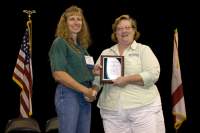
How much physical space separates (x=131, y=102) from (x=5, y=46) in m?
2.72

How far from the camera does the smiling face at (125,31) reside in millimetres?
2959

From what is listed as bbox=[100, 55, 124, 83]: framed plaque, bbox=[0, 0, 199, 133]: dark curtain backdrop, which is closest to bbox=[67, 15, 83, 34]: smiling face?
bbox=[100, 55, 124, 83]: framed plaque

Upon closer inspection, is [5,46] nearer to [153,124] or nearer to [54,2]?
[54,2]

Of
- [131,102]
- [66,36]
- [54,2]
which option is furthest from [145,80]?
[54,2]

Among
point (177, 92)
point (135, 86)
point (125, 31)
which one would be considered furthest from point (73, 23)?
point (177, 92)

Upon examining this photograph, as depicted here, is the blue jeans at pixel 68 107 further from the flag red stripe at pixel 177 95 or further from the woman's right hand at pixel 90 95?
the flag red stripe at pixel 177 95

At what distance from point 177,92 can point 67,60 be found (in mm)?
2568

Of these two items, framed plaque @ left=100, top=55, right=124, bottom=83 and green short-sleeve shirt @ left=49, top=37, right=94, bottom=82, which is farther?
framed plaque @ left=100, top=55, right=124, bottom=83

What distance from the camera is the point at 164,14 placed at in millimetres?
5371

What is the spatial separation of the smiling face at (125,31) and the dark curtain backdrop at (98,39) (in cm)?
231

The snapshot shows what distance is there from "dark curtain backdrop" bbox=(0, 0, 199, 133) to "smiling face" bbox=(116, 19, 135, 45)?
231cm

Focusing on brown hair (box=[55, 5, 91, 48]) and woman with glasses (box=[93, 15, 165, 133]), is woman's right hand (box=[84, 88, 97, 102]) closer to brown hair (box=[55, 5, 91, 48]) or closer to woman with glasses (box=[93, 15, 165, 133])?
woman with glasses (box=[93, 15, 165, 133])

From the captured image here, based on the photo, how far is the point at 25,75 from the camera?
477cm

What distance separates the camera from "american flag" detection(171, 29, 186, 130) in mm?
A: 4992
